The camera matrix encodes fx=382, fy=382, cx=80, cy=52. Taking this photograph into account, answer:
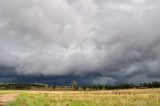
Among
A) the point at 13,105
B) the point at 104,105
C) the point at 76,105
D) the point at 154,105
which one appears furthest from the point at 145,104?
the point at 13,105

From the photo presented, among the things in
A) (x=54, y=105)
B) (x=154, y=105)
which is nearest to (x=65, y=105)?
(x=54, y=105)

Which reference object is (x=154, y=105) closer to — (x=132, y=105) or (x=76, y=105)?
(x=132, y=105)

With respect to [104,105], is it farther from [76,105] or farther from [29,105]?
[29,105]

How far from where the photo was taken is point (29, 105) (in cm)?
3844

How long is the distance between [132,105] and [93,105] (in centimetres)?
464

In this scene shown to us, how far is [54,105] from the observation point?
131ft

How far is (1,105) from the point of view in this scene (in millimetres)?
40250

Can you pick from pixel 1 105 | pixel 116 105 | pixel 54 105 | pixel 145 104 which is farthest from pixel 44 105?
pixel 145 104

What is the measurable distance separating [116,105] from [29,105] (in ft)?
29.0

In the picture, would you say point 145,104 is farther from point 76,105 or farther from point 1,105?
point 1,105

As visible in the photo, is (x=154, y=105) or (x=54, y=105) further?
(x=54, y=105)

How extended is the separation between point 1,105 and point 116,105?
1207cm

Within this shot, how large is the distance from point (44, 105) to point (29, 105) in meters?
2.39

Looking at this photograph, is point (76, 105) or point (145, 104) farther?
point (76, 105)
